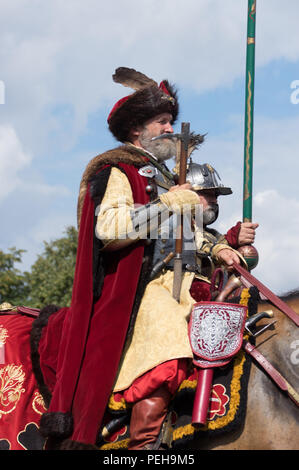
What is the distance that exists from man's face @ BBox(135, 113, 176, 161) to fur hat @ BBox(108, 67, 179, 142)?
0.05 metres

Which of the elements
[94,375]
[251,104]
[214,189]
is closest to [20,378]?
[94,375]

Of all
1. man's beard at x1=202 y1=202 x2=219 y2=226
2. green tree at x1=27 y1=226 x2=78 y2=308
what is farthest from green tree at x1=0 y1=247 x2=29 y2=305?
man's beard at x1=202 y1=202 x2=219 y2=226

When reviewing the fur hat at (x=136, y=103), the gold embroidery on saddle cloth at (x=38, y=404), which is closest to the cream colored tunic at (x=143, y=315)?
the fur hat at (x=136, y=103)

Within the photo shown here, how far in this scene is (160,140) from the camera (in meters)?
5.06

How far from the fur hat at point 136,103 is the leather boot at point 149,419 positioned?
86.1 inches

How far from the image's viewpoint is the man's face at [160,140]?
16.6 feet

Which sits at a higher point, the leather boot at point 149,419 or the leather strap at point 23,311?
the leather strap at point 23,311

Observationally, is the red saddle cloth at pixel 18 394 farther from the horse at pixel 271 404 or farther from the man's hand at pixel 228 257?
the man's hand at pixel 228 257

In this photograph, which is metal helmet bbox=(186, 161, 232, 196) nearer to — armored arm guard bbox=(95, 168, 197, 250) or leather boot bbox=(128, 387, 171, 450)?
armored arm guard bbox=(95, 168, 197, 250)

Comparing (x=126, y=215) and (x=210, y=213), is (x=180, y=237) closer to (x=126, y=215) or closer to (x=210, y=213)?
(x=126, y=215)

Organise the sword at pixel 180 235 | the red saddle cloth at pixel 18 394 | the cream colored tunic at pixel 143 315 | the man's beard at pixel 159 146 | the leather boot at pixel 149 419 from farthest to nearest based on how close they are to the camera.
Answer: the man's beard at pixel 159 146
the red saddle cloth at pixel 18 394
the sword at pixel 180 235
the cream colored tunic at pixel 143 315
the leather boot at pixel 149 419

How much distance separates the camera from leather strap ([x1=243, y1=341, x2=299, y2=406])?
162 inches
